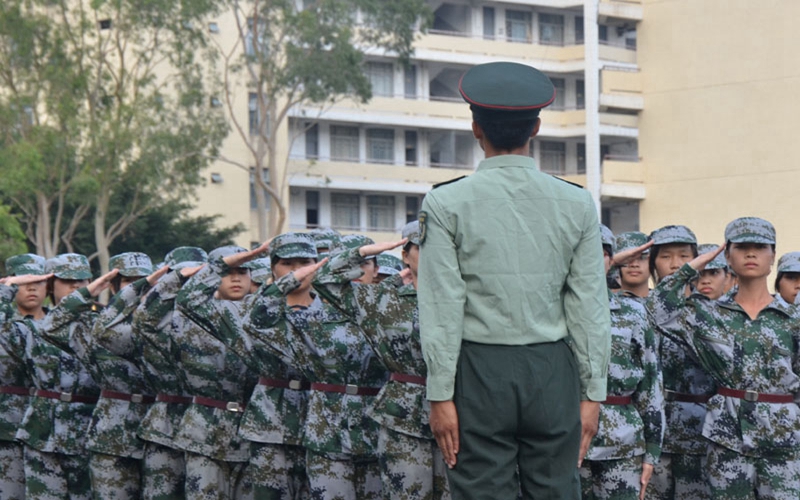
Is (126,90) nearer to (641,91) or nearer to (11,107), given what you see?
(11,107)

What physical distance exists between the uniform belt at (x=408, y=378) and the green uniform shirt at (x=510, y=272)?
2.35 m

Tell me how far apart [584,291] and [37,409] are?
19.2 ft

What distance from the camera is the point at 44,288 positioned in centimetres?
990

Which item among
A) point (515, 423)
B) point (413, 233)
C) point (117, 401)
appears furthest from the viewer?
point (117, 401)

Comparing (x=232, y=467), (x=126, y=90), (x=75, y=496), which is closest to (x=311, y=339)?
(x=232, y=467)

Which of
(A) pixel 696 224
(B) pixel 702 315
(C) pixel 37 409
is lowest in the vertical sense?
(C) pixel 37 409

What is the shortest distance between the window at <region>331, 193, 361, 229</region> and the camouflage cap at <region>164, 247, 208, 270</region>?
3300 centimetres

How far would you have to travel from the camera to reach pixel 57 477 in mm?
9305

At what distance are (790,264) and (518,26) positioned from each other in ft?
114

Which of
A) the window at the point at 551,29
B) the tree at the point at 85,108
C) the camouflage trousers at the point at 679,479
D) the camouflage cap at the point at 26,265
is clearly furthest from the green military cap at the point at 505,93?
the window at the point at 551,29

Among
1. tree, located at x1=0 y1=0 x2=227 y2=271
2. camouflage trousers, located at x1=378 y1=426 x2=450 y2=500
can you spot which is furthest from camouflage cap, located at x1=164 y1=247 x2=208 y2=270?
tree, located at x1=0 y1=0 x2=227 y2=271

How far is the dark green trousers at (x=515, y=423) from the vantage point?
441 centimetres

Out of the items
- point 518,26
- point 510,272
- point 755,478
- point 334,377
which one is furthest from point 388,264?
point 518,26

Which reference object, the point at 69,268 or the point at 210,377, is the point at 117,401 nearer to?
the point at 210,377
